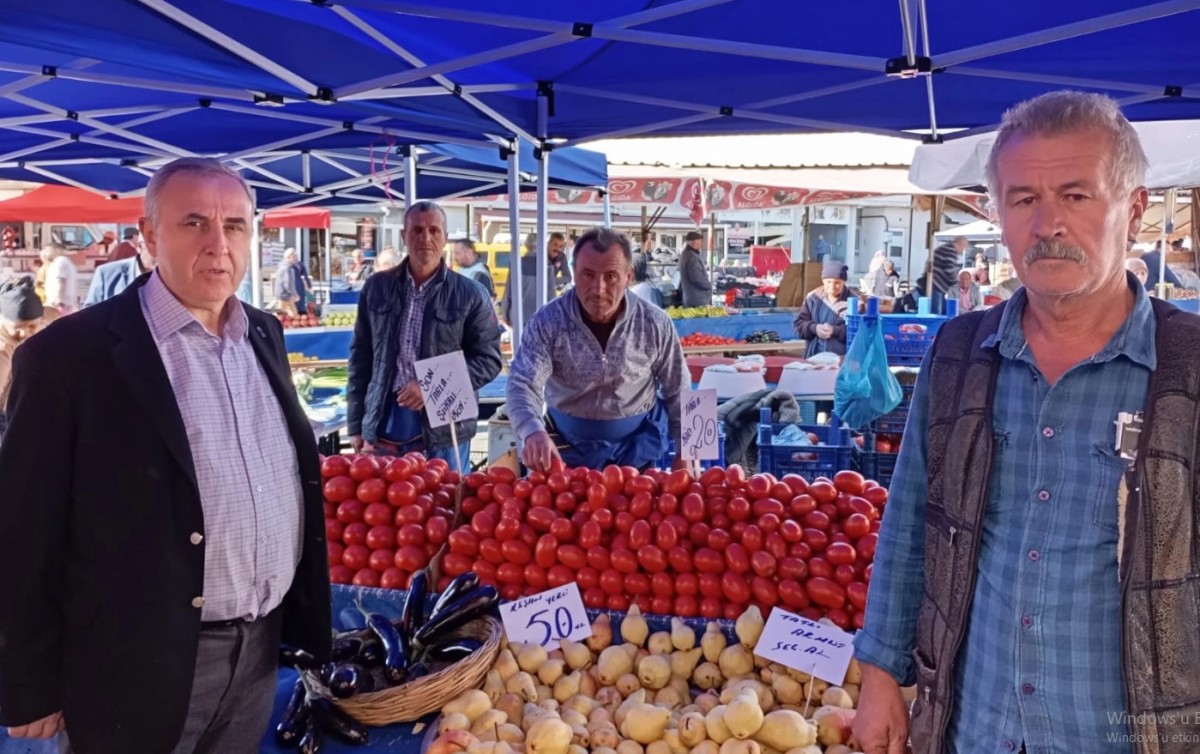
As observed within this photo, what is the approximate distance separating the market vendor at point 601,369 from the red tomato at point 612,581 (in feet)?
2.66

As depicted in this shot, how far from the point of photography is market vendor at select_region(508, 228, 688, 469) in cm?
330

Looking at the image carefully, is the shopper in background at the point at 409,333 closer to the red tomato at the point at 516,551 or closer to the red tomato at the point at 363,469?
the red tomato at the point at 363,469

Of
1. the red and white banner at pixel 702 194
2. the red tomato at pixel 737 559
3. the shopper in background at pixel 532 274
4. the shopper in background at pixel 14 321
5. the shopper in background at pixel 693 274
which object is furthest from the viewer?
the red and white banner at pixel 702 194

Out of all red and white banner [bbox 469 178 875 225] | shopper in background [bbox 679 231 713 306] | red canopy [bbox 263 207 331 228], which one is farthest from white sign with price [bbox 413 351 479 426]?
red canopy [bbox 263 207 331 228]

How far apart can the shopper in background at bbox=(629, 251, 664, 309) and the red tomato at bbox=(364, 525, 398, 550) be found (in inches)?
231

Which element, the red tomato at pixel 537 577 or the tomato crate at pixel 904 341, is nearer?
the red tomato at pixel 537 577

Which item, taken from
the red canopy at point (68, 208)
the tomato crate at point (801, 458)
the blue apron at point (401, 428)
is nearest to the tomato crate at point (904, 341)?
the tomato crate at point (801, 458)

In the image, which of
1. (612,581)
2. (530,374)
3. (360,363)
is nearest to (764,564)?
(612,581)

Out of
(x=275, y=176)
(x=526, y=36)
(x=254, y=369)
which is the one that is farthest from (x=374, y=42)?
(x=275, y=176)

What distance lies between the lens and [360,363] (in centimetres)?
433

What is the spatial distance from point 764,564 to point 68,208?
13926mm

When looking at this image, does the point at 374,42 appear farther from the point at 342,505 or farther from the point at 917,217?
the point at 917,217

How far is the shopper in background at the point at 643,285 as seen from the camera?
910cm

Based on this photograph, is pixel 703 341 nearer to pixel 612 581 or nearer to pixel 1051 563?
pixel 612 581
